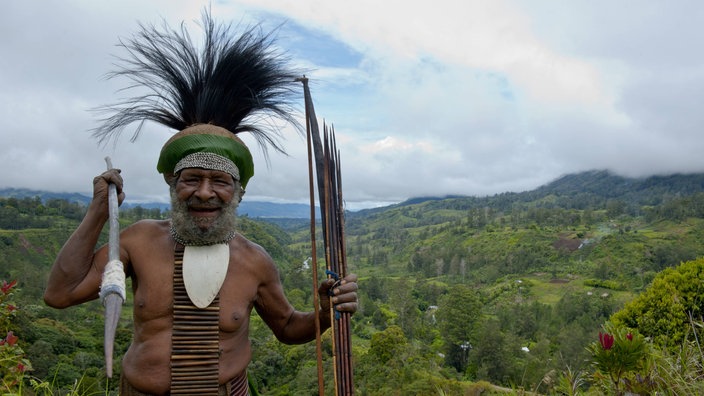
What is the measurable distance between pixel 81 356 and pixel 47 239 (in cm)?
4186

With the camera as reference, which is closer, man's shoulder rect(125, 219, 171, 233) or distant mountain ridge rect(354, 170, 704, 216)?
man's shoulder rect(125, 219, 171, 233)

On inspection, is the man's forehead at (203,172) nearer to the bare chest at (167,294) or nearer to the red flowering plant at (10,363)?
the bare chest at (167,294)

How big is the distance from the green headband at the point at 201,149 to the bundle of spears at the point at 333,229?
1.43 feet

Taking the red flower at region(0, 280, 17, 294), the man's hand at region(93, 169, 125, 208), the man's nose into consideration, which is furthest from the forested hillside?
the man's nose

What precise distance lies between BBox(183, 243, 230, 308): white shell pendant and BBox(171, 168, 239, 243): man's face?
67mm

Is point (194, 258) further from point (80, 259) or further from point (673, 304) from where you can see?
point (673, 304)

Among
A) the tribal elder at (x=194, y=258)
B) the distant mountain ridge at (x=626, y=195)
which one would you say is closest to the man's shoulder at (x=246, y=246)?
the tribal elder at (x=194, y=258)

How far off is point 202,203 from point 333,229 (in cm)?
70

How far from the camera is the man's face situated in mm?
2494

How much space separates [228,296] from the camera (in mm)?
2600

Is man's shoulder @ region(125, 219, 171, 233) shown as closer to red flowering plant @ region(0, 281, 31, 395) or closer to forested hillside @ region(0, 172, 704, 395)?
forested hillside @ region(0, 172, 704, 395)

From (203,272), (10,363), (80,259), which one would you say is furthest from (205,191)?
(10,363)

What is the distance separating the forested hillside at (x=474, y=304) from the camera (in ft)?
26.6

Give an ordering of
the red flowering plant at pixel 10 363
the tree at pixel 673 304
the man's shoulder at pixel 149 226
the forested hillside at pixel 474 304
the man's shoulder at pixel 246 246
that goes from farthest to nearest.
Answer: the forested hillside at pixel 474 304, the tree at pixel 673 304, the red flowering plant at pixel 10 363, the man's shoulder at pixel 246 246, the man's shoulder at pixel 149 226
